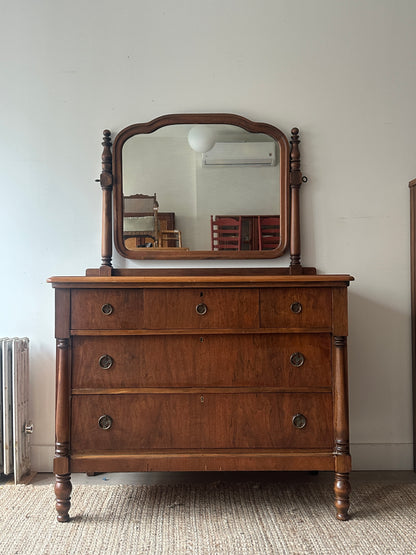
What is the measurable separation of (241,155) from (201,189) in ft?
0.92

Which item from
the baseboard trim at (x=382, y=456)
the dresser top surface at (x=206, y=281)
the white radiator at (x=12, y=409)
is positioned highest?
the dresser top surface at (x=206, y=281)

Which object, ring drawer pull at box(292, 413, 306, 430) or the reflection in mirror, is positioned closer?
ring drawer pull at box(292, 413, 306, 430)

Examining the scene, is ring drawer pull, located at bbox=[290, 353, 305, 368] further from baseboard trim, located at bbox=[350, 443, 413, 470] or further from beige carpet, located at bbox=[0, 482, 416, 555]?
baseboard trim, located at bbox=[350, 443, 413, 470]

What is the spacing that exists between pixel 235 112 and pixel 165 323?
4.20ft

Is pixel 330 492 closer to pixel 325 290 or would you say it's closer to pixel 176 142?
pixel 325 290

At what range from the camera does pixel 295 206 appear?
2627 millimetres

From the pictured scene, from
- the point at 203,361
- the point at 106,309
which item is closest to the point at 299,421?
the point at 203,361

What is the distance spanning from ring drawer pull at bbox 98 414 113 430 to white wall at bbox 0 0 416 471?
0.72 m

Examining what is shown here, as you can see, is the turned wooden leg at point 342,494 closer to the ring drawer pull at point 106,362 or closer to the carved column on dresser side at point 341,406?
the carved column on dresser side at point 341,406

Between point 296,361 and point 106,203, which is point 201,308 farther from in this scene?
point 106,203

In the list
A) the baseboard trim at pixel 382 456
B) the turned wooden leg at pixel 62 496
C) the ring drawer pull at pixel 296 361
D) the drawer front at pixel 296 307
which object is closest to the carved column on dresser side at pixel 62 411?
the turned wooden leg at pixel 62 496

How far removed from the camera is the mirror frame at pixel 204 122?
8.64 feet

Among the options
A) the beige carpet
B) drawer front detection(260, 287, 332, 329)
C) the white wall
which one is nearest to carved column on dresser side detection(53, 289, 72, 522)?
the beige carpet

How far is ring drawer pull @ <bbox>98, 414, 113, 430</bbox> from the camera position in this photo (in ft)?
6.79
